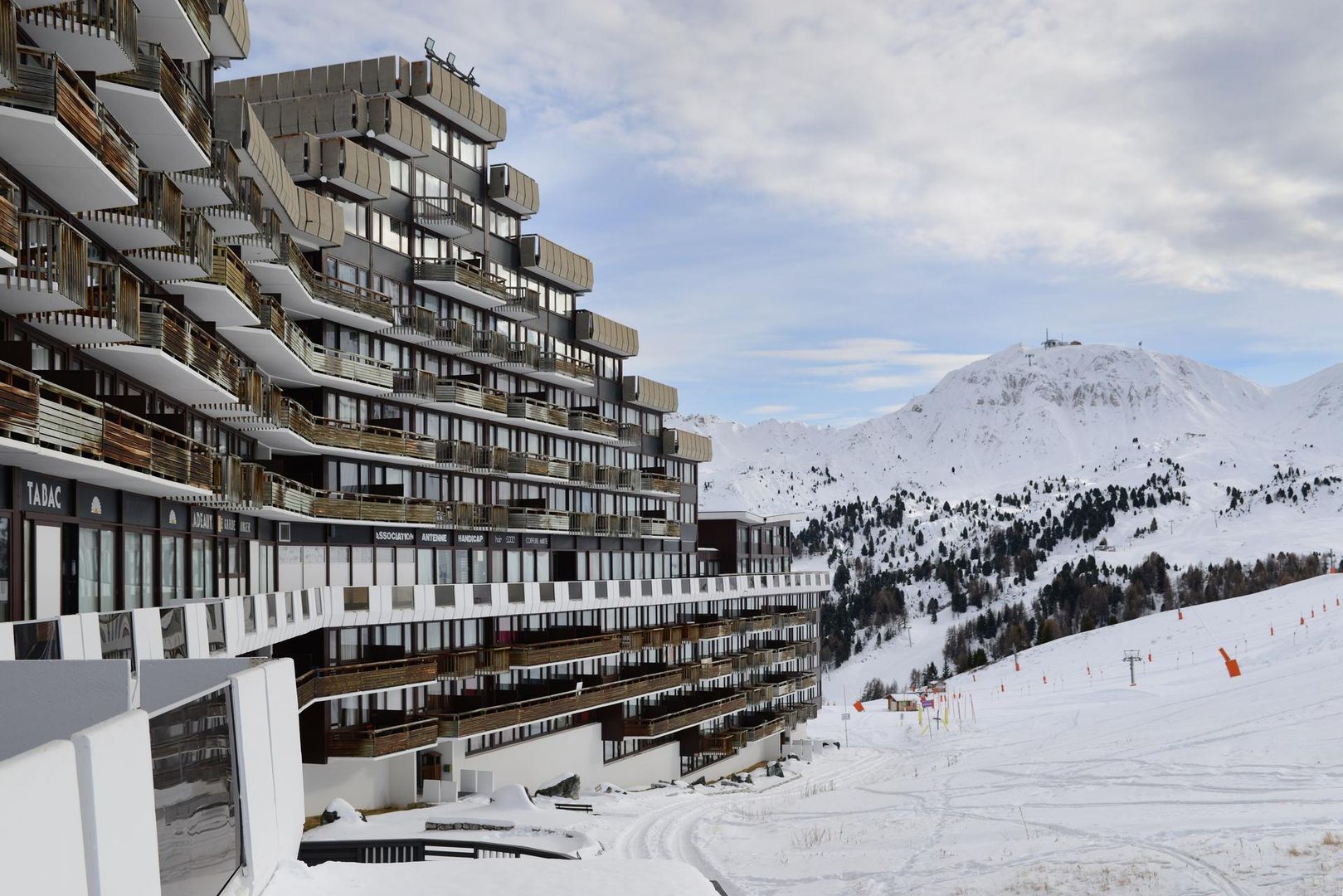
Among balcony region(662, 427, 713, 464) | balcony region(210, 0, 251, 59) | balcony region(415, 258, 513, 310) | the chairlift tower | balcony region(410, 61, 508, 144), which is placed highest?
balcony region(410, 61, 508, 144)

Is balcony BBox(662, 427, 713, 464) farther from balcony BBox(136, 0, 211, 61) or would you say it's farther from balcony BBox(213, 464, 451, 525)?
balcony BBox(136, 0, 211, 61)

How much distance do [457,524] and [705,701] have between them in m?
22.2

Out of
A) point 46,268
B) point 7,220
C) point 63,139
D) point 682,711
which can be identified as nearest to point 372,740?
point 46,268

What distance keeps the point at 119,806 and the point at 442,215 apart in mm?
51278

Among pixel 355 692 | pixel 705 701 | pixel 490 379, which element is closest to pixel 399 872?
pixel 355 692

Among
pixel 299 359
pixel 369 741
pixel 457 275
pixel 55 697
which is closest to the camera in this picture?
pixel 55 697

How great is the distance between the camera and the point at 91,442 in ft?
74.5

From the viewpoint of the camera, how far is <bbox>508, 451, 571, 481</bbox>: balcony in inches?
2371

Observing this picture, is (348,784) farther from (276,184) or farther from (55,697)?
(55,697)

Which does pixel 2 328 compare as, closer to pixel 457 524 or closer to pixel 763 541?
pixel 457 524

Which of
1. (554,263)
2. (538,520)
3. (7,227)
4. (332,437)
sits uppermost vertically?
(554,263)

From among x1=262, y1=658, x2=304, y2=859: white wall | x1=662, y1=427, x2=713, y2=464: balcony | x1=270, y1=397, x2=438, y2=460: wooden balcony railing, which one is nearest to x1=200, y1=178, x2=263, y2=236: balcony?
x1=270, y1=397, x2=438, y2=460: wooden balcony railing

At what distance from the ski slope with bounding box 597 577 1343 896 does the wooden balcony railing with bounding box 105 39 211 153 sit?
79.5 feet

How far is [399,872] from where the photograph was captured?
1611 centimetres
